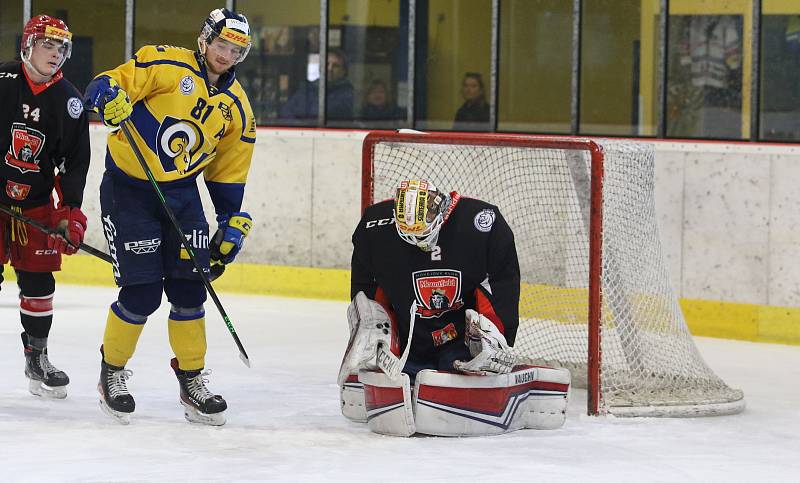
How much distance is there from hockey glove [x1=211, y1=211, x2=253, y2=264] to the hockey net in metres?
0.73

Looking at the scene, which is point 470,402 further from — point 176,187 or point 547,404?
point 176,187

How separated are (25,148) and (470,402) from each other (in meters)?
1.55

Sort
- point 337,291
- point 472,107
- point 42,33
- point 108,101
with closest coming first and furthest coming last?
point 108,101, point 42,33, point 337,291, point 472,107

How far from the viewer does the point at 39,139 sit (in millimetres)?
4340

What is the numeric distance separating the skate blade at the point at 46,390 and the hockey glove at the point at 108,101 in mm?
1076

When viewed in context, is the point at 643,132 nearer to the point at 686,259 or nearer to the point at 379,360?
the point at 686,259

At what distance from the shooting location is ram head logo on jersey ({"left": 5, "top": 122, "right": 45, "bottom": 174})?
170 inches

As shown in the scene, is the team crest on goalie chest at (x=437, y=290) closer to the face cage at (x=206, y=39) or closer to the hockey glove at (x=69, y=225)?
the face cage at (x=206, y=39)

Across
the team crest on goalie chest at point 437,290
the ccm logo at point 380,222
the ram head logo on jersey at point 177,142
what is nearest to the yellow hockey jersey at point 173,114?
the ram head logo on jersey at point 177,142

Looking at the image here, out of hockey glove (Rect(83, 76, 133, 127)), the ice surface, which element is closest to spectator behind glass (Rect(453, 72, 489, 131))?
the ice surface

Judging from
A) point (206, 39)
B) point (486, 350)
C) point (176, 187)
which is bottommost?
point (486, 350)

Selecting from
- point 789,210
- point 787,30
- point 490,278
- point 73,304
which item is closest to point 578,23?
point 787,30

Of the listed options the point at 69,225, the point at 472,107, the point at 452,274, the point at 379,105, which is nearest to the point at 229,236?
the point at 69,225

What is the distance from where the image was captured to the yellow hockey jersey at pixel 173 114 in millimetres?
3961
